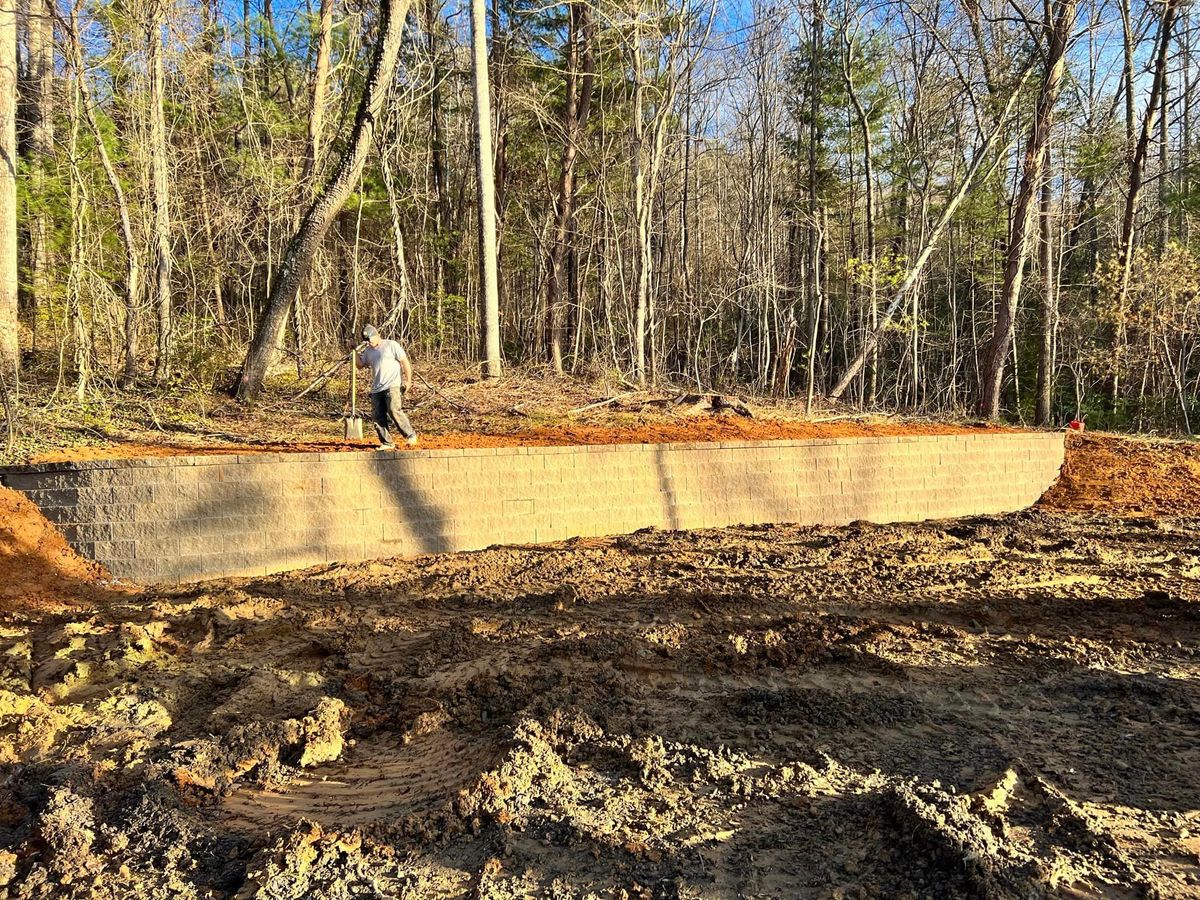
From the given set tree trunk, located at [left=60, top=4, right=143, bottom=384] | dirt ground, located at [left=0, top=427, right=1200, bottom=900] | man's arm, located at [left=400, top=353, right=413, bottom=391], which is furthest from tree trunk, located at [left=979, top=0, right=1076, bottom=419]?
tree trunk, located at [left=60, top=4, right=143, bottom=384]

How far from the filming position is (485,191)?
13625mm

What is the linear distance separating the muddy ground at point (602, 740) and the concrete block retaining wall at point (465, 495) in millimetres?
609

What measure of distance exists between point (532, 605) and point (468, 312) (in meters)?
16.8

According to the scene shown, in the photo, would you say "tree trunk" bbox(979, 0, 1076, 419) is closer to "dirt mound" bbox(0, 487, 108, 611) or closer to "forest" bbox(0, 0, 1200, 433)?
"forest" bbox(0, 0, 1200, 433)

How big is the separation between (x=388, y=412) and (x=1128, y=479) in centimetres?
1239

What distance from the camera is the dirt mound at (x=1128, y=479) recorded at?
472 inches

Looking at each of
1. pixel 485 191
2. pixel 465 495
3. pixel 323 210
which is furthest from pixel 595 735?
pixel 485 191

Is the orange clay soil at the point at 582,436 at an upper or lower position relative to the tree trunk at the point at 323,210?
lower

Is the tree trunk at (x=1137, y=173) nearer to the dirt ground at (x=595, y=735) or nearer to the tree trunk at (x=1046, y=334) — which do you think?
the tree trunk at (x=1046, y=334)

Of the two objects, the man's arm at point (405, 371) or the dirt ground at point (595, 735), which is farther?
the man's arm at point (405, 371)

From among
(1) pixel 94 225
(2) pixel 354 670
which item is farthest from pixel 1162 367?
(1) pixel 94 225

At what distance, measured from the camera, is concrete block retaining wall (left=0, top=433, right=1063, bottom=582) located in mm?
6676

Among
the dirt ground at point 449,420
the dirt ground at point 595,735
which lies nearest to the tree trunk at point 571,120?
the dirt ground at point 449,420

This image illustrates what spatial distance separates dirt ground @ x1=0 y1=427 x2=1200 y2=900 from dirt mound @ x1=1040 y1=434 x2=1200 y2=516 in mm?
5797
